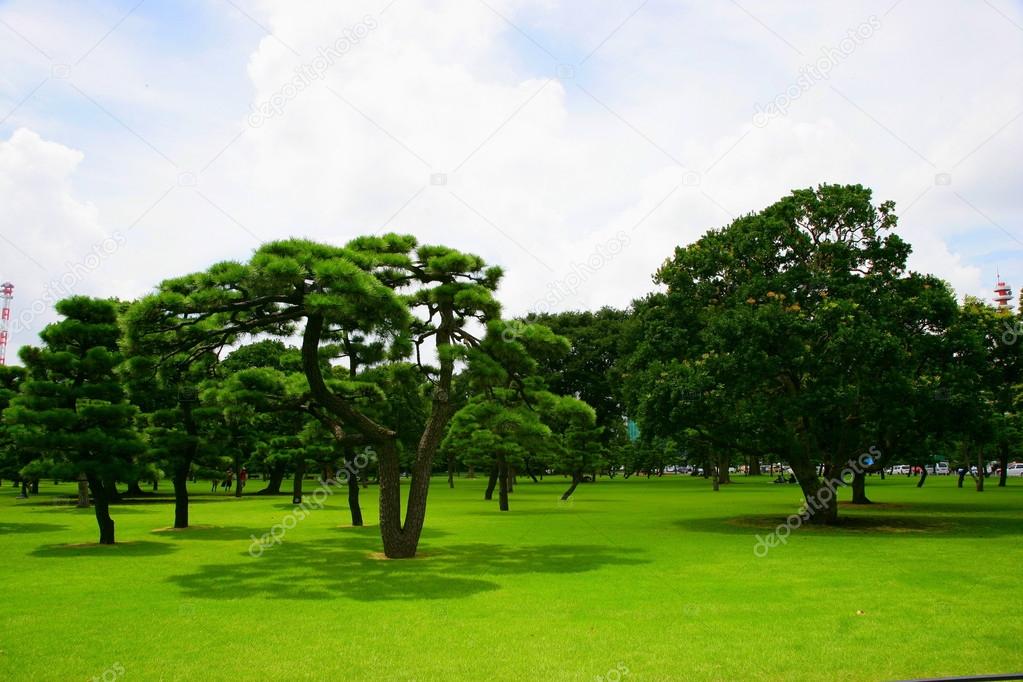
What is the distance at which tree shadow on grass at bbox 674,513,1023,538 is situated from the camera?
19906mm

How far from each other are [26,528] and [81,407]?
23.2ft

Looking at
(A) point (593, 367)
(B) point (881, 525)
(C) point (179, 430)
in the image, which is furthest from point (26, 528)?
(A) point (593, 367)

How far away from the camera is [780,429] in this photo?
851 inches

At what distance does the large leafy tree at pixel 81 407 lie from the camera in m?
17.1

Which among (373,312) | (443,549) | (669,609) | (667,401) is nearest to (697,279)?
(667,401)

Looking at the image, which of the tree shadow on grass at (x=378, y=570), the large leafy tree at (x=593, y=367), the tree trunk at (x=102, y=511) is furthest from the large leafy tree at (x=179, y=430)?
the large leafy tree at (x=593, y=367)

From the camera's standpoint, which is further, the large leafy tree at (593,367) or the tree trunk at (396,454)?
the large leafy tree at (593,367)

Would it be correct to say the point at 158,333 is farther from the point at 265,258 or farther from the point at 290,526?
the point at 290,526

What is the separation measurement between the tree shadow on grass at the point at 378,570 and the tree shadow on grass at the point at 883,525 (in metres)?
6.60

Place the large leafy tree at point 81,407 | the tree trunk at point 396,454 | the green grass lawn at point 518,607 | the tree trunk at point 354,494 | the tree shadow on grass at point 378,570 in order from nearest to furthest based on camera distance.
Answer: the green grass lawn at point 518,607 < the tree shadow on grass at point 378,570 < the tree trunk at point 396,454 < the large leafy tree at point 81,407 < the tree trunk at point 354,494

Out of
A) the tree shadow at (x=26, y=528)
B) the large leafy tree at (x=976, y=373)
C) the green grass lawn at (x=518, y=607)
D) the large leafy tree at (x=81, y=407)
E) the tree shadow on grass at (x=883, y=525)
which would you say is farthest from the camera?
the tree shadow at (x=26, y=528)

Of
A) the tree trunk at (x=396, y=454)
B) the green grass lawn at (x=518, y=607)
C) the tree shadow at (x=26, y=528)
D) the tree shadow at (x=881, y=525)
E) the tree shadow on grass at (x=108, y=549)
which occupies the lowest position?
the tree shadow at (x=26, y=528)

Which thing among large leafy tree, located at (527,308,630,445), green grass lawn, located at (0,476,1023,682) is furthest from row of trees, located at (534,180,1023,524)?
large leafy tree, located at (527,308,630,445)

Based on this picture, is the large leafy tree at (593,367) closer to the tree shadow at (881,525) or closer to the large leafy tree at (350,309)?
the tree shadow at (881,525)
